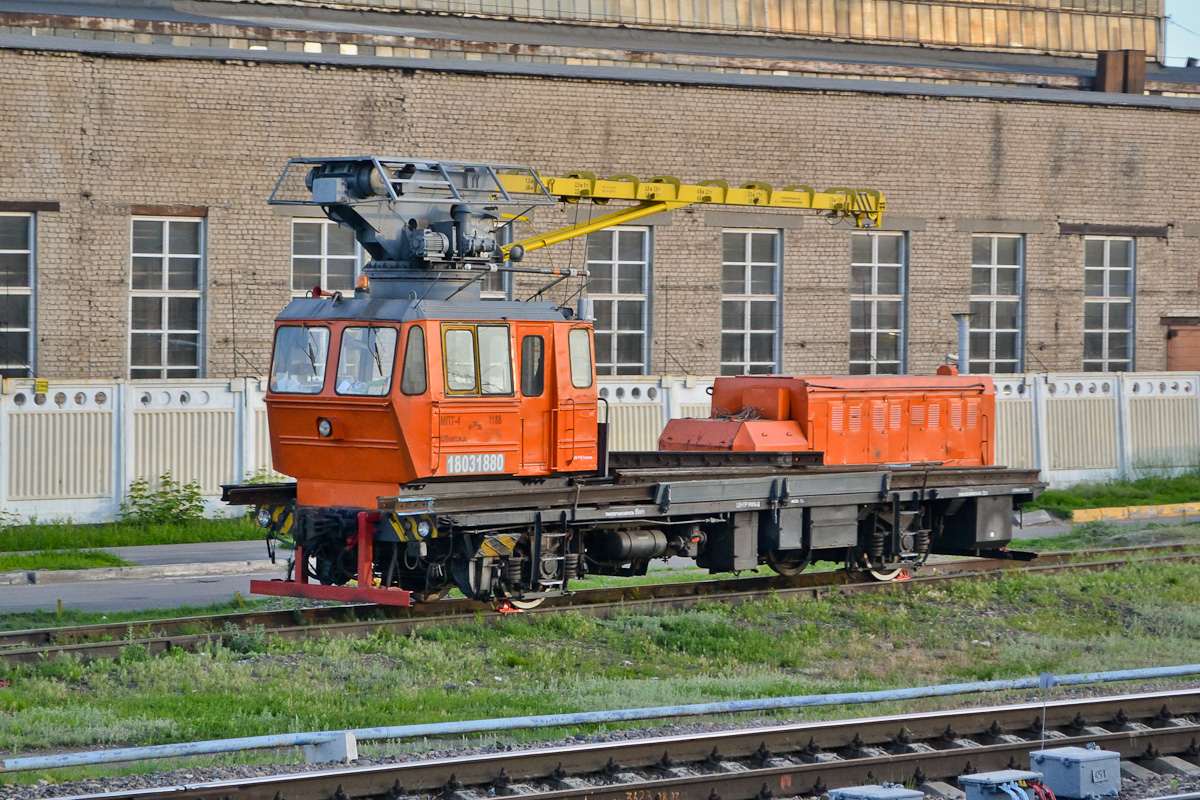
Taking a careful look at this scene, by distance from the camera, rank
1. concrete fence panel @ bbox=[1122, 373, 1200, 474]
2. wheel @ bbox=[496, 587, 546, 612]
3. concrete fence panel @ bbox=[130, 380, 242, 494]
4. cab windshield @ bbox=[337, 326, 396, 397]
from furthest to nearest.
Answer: concrete fence panel @ bbox=[1122, 373, 1200, 474] < concrete fence panel @ bbox=[130, 380, 242, 494] < wheel @ bbox=[496, 587, 546, 612] < cab windshield @ bbox=[337, 326, 396, 397]

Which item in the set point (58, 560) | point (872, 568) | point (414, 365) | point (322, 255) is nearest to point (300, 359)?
point (414, 365)

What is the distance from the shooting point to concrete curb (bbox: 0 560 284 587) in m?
17.4

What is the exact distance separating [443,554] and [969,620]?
5.30m

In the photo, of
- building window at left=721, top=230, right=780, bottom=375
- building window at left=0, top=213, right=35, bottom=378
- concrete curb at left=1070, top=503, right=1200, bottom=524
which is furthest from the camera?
building window at left=721, top=230, right=780, bottom=375

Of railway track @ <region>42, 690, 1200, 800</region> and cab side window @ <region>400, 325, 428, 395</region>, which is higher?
cab side window @ <region>400, 325, 428, 395</region>

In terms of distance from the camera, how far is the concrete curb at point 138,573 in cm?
1738

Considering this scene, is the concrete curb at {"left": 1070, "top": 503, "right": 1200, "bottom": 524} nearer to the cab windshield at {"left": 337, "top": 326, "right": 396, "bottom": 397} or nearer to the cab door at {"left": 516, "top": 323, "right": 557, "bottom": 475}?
the cab door at {"left": 516, "top": 323, "right": 557, "bottom": 475}

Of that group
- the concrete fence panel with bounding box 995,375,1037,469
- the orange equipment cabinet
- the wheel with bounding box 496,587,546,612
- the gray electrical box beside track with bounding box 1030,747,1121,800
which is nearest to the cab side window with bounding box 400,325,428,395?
the wheel with bounding box 496,587,546,612

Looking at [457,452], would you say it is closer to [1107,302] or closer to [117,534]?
[117,534]

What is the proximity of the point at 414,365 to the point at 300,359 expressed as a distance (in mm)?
1344

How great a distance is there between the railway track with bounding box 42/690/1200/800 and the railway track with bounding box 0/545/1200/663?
4733mm

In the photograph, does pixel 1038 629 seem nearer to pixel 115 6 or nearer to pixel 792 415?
pixel 792 415

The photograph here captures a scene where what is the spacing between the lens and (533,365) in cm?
1402

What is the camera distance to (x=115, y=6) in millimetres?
29156
